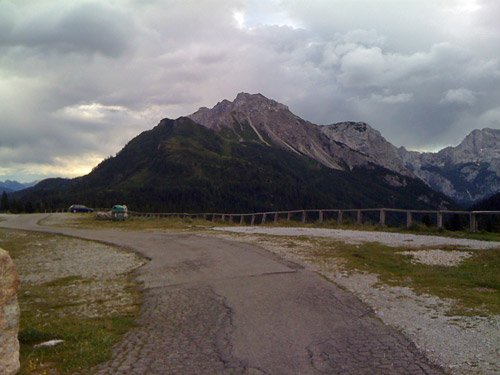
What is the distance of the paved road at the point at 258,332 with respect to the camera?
191 inches

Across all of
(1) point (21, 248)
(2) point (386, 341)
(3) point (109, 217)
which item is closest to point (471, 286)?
(2) point (386, 341)

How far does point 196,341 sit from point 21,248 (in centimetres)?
1617

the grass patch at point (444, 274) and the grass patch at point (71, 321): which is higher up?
the grass patch at point (444, 274)

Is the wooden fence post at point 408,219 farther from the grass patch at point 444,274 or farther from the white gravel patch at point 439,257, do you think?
the white gravel patch at point 439,257

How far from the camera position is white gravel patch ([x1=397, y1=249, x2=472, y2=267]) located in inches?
437

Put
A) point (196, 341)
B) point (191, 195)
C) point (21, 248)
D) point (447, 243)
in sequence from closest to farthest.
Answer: point (196, 341) → point (447, 243) → point (21, 248) → point (191, 195)

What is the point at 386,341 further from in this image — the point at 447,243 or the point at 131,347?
the point at 447,243

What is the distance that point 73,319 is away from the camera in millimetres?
7285

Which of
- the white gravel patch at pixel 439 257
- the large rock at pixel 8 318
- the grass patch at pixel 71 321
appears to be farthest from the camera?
the white gravel patch at pixel 439 257

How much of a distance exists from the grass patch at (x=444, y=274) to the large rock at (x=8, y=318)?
669 centimetres

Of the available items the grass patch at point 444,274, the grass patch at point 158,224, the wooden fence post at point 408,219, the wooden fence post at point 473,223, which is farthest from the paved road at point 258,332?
the grass patch at point 158,224

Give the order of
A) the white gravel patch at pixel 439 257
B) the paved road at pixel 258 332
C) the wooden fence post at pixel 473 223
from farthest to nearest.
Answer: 1. the wooden fence post at pixel 473 223
2. the white gravel patch at pixel 439 257
3. the paved road at pixel 258 332

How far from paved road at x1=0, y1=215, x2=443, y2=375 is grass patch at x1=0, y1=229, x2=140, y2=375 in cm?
33

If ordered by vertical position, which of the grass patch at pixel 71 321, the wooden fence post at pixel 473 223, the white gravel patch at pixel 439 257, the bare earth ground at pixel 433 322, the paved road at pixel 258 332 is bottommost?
the grass patch at pixel 71 321
